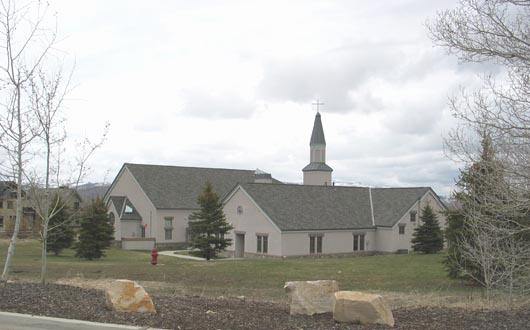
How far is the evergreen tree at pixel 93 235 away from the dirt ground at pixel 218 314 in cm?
2508

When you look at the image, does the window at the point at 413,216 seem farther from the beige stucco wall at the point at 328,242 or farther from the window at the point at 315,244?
the window at the point at 315,244

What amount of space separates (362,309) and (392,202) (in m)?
41.4

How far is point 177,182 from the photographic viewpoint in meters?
54.8

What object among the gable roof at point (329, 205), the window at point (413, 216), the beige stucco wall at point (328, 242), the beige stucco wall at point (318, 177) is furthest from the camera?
the beige stucco wall at point (318, 177)

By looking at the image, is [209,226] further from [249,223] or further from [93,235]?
[93,235]

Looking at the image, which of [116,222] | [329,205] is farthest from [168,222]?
[329,205]

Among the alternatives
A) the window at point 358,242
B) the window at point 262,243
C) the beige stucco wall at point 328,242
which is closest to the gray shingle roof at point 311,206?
the beige stucco wall at point 328,242

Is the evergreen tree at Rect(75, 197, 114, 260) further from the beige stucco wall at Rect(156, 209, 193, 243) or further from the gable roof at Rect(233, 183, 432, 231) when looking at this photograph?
the beige stucco wall at Rect(156, 209, 193, 243)

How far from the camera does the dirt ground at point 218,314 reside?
8.23 meters

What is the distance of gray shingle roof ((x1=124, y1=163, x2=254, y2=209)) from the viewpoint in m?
51.9

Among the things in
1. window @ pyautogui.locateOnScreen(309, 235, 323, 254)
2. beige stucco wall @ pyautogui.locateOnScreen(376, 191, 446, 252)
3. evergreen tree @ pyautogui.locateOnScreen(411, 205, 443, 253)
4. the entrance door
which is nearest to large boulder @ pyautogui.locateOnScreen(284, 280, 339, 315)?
window @ pyautogui.locateOnScreen(309, 235, 323, 254)

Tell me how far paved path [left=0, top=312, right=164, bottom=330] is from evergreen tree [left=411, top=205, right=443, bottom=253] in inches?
1526

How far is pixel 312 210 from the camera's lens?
43.5 metres

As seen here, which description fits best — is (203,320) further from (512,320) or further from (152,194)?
(152,194)
